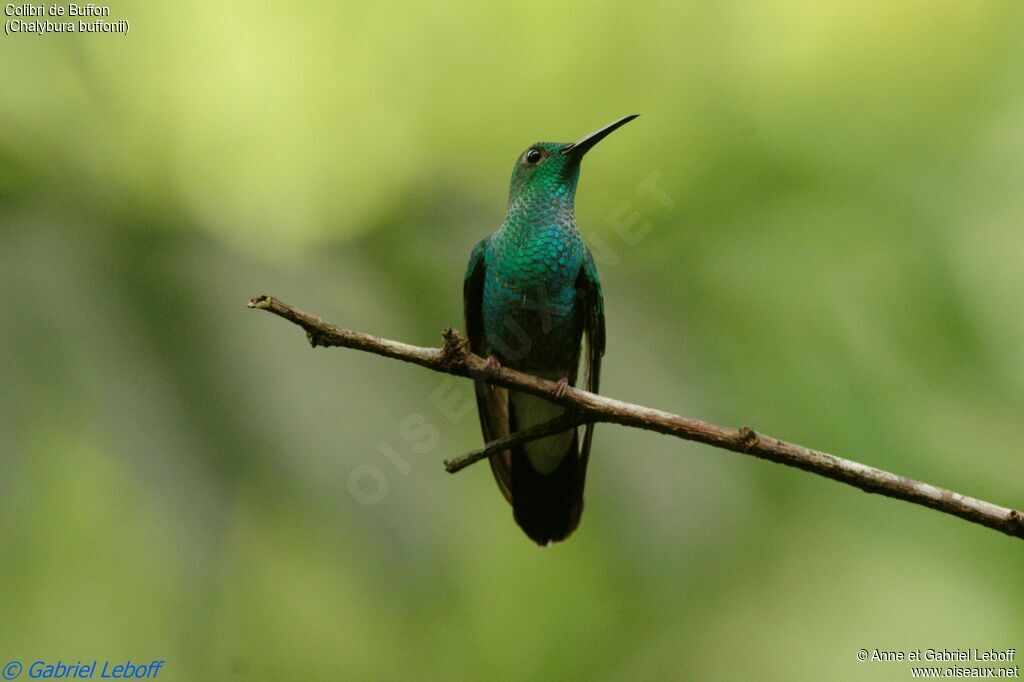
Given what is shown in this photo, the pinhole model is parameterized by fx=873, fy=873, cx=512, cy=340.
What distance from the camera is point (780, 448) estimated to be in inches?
72.6

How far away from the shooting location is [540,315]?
10.5 ft

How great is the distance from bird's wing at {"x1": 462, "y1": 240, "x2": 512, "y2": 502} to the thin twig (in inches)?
34.9

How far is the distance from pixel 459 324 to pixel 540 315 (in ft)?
1.86

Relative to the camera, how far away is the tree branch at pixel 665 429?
69.9 inches

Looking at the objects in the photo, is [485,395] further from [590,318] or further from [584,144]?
[584,144]

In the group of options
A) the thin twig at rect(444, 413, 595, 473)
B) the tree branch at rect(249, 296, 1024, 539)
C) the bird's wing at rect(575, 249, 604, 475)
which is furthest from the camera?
the bird's wing at rect(575, 249, 604, 475)

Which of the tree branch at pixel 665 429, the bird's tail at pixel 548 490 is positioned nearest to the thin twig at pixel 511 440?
the tree branch at pixel 665 429

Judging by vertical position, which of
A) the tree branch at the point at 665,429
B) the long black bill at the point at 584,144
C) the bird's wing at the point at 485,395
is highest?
the long black bill at the point at 584,144

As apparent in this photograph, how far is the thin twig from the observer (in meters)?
2.11

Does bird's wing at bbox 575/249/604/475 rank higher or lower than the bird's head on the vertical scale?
lower

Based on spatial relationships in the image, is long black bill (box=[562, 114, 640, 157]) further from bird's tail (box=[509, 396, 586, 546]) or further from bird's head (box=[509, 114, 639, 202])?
bird's tail (box=[509, 396, 586, 546])

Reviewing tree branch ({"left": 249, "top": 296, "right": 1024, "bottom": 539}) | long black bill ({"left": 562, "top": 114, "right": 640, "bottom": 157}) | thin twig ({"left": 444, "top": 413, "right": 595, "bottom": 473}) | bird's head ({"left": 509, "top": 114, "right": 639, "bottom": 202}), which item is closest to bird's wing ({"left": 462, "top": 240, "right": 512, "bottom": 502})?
bird's head ({"left": 509, "top": 114, "right": 639, "bottom": 202})

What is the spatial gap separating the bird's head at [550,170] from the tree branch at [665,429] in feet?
3.67

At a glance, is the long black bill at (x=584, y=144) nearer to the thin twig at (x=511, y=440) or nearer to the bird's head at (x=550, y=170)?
the bird's head at (x=550, y=170)
